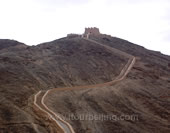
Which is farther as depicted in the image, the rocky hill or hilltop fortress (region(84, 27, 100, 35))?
hilltop fortress (region(84, 27, 100, 35))

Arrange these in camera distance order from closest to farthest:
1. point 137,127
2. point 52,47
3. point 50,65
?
point 137,127
point 50,65
point 52,47

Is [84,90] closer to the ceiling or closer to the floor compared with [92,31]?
closer to the floor

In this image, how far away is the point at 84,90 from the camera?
110ft

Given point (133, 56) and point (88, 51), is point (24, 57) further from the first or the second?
point (133, 56)

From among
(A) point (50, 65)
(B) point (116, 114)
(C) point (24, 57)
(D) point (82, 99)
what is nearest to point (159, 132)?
(B) point (116, 114)

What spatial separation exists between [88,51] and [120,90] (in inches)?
775

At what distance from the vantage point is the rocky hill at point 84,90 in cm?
2190

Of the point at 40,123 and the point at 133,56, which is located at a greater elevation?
the point at 133,56

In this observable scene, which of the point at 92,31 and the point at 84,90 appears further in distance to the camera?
the point at 92,31

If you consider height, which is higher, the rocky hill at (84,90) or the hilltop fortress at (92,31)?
the hilltop fortress at (92,31)

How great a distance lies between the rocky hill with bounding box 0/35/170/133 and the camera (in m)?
21.9

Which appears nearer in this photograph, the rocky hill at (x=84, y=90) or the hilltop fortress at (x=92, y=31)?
the rocky hill at (x=84, y=90)

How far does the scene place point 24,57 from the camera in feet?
133

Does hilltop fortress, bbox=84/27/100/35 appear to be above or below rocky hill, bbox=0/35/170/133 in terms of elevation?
above
